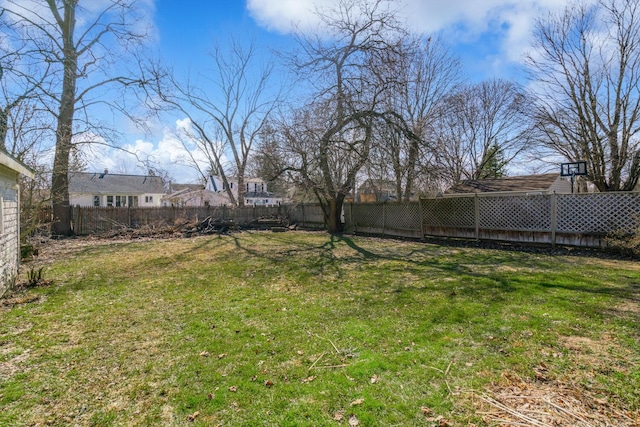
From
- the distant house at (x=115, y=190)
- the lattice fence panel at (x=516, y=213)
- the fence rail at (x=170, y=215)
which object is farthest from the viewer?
the distant house at (x=115, y=190)

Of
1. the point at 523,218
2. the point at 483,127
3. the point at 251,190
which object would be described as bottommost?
the point at 523,218

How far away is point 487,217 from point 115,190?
35.3 metres

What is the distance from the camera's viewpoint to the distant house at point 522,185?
1382 cm

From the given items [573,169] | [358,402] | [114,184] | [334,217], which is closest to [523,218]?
[334,217]

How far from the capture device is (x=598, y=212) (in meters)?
7.82

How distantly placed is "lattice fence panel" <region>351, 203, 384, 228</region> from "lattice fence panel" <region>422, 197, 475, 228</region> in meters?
2.19

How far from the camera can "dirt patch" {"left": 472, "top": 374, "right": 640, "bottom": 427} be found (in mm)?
1998

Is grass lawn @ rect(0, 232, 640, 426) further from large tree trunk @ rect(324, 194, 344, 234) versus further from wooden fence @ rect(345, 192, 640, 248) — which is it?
large tree trunk @ rect(324, 194, 344, 234)

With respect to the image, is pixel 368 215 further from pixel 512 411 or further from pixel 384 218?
pixel 512 411

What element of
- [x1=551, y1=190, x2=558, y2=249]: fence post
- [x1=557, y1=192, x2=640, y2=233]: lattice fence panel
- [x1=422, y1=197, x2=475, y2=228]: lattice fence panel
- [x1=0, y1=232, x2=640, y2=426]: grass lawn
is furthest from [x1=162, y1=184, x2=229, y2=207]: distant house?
[x1=557, y1=192, x2=640, y2=233]: lattice fence panel

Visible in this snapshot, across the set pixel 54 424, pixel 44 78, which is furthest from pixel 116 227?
pixel 54 424

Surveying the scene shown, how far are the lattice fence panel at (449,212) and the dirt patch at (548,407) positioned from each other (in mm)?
8581

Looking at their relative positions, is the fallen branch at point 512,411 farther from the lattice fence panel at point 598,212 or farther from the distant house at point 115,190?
the distant house at point 115,190

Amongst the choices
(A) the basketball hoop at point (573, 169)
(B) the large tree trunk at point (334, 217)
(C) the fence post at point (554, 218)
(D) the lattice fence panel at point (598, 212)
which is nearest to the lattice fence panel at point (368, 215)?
(B) the large tree trunk at point (334, 217)
